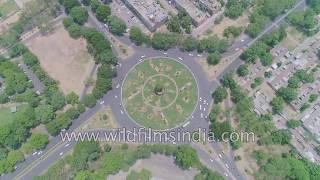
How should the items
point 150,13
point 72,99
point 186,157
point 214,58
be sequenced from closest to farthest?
1. point 186,157
2. point 72,99
3. point 214,58
4. point 150,13

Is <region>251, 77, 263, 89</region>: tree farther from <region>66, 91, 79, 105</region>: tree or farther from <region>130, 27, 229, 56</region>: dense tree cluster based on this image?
<region>66, 91, 79, 105</region>: tree

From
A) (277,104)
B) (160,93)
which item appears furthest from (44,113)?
(277,104)

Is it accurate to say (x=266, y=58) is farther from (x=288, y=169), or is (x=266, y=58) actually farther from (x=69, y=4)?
(x=69, y=4)

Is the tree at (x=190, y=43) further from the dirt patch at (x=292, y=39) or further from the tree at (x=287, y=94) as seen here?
the tree at (x=287, y=94)

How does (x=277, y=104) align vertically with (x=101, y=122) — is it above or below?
above

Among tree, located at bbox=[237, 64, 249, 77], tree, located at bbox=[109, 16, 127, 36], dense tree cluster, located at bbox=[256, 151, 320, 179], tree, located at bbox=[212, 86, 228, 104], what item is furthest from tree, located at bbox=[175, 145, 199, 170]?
tree, located at bbox=[109, 16, 127, 36]

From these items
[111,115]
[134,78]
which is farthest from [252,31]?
[111,115]

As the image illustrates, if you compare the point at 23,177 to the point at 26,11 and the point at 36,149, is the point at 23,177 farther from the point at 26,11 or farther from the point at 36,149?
the point at 26,11
